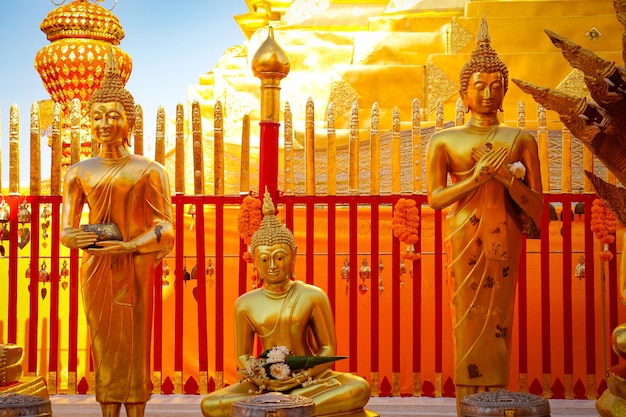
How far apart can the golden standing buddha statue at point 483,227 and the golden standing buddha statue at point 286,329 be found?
0.60 meters

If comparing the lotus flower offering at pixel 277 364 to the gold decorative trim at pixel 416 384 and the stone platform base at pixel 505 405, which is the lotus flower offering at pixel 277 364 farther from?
the gold decorative trim at pixel 416 384

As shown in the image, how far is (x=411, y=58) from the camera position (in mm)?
11578

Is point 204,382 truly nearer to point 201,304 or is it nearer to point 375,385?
point 201,304

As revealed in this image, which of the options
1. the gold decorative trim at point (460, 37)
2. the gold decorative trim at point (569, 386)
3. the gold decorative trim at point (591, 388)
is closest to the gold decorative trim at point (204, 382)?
the gold decorative trim at point (569, 386)

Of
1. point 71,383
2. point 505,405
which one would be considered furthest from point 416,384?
point 505,405

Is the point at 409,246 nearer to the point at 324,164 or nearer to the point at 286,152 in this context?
the point at 286,152

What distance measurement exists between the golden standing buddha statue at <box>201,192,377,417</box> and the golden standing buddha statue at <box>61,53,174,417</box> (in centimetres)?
45

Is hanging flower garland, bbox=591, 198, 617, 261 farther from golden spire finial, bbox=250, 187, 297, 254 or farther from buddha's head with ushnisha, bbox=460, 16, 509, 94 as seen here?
golden spire finial, bbox=250, 187, 297, 254

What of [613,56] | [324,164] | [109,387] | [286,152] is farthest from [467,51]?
[109,387]

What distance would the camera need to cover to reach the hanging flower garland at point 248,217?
8039 millimetres

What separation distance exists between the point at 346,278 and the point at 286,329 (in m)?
1.85

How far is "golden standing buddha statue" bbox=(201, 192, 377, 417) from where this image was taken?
257 inches

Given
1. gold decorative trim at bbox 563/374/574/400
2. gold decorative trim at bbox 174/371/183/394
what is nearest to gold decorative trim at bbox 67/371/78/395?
gold decorative trim at bbox 174/371/183/394

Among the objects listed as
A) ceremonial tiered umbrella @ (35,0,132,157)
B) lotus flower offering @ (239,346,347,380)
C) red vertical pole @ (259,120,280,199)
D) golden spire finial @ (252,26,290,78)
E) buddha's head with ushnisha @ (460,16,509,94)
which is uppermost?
ceremonial tiered umbrella @ (35,0,132,157)
